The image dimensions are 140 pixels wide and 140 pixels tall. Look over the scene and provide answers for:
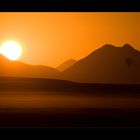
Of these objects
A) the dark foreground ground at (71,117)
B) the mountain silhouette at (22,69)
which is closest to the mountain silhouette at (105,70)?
the mountain silhouette at (22,69)

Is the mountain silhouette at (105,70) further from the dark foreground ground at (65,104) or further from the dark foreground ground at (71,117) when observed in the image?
the dark foreground ground at (71,117)

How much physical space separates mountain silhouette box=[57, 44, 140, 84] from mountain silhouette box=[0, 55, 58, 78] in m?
0.14

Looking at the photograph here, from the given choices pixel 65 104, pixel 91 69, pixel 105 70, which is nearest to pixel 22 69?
pixel 65 104

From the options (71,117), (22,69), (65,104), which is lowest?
(71,117)

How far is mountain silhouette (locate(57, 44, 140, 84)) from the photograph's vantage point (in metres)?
3.07

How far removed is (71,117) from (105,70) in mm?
770

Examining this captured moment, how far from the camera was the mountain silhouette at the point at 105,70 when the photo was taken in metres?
3.07

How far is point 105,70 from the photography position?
3.12 m

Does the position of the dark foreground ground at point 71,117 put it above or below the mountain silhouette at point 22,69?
below

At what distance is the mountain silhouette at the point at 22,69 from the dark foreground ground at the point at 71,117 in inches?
15.8

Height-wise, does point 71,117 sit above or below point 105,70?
below

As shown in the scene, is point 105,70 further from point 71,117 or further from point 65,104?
point 71,117

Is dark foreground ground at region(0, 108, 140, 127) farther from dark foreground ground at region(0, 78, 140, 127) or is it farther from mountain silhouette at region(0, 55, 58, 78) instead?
mountain silhouette at region(0, 55, 58, 78)
